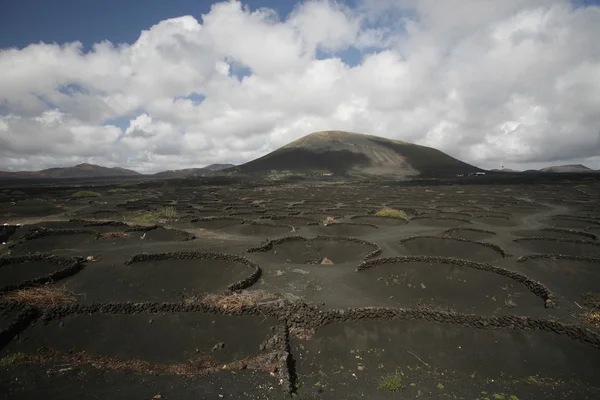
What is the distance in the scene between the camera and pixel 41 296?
17.6 metres

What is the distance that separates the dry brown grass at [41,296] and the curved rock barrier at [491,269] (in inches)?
727

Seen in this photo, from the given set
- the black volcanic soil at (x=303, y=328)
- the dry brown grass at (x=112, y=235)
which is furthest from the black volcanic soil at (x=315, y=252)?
the dry brown grass at (x=112, y=235)

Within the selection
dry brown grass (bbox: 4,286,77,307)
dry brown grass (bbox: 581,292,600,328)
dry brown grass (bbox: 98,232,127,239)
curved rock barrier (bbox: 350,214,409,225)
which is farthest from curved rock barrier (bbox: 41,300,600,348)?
curved rock barrier (bbox: 350,214,409,225)

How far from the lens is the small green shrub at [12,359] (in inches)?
490

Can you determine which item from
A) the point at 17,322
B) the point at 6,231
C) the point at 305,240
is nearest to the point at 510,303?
the point at 305,240

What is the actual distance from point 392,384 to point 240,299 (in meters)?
8.89

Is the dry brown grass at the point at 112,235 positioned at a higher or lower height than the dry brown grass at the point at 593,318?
higher

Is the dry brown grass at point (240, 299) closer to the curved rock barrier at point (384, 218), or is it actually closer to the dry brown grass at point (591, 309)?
the dry brown grass at point (591, 309)

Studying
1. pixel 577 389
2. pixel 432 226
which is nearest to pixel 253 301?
pixel 577 389

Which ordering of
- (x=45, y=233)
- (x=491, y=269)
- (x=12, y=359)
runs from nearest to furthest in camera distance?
(x=12, y=359) → (x=491, y=269) → (x=45, y=233)

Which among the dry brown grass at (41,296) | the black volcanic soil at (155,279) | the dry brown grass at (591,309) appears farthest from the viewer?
the black volcanic soil at (155,279)

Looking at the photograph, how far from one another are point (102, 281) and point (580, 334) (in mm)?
27407

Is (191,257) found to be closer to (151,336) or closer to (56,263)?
(56,263)

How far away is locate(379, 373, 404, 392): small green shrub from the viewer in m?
11.6
